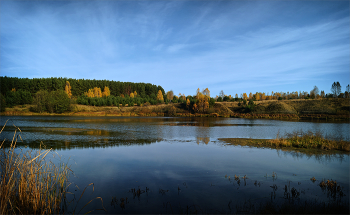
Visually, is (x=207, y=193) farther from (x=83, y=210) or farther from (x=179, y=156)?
(x=179, y=156)

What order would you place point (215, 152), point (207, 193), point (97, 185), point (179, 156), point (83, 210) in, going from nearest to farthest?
point (83, 210), point (207, 193), point (97, 185), point (179, 156), point (215, 152)

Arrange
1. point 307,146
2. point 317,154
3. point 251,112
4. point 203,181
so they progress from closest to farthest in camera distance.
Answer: point 203,181
point 317,154
point 307,146
point 251,112

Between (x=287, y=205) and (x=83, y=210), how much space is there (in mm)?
6866

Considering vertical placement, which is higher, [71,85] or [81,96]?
[71,85]

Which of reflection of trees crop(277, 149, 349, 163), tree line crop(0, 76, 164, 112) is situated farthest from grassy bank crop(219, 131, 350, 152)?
tree line crop(0, 76, 164, 112)

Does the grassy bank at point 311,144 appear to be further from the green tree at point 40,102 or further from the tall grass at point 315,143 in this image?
the green tree at point 40,102

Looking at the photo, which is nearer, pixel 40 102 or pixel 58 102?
pixel 40 102

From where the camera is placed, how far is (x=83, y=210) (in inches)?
247

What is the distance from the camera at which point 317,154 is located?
14.1 m

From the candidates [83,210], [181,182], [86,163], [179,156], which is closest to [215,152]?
[179,156]

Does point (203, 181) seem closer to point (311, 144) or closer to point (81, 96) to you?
point (311, 144)

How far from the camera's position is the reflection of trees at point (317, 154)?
41.8 feet

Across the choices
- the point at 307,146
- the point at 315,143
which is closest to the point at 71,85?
the point at 307,146

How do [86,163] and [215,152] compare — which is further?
[215,152]
